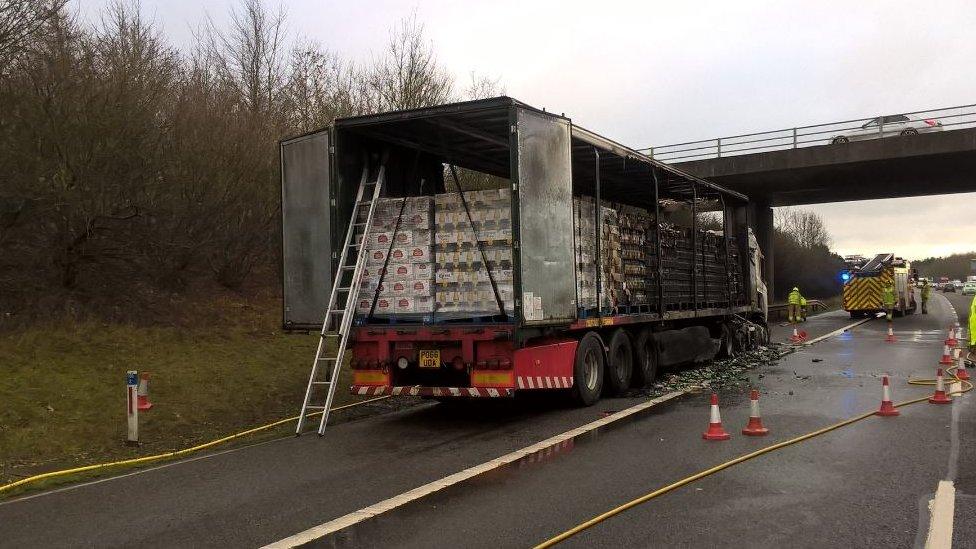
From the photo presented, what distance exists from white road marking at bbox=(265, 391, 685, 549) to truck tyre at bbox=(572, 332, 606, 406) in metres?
0.84

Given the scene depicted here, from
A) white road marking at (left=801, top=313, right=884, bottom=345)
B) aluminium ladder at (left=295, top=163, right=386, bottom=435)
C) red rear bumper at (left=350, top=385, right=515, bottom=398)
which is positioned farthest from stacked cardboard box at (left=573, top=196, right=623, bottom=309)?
white road marking at (left=801, top=313, right=884, bottom=345)

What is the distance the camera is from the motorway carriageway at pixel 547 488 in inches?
195

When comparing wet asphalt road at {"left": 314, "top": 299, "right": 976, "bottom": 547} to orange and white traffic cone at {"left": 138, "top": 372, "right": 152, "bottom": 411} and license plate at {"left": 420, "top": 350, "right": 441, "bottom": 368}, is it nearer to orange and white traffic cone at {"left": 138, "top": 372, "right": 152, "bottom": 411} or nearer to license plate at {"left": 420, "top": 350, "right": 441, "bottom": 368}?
license plate at {"left": 420, "top": 350, "right": 441, "bottom": 368}

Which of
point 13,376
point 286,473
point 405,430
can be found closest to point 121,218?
point 13,376

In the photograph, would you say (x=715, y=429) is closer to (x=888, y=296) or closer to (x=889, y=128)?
(x=889, y=128)

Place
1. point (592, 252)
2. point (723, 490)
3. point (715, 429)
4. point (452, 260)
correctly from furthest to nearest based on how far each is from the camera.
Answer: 1. point (592, 252)
2. point (452, 260)
3. point (715, 429)
4. point (723, 490)

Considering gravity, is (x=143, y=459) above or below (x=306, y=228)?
below

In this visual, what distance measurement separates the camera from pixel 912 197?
40.8 m

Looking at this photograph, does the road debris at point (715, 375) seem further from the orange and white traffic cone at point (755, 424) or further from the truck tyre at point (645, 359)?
the orange and white traffic cone at point (755, 424)

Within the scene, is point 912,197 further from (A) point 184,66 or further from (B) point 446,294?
(B) point 446,294

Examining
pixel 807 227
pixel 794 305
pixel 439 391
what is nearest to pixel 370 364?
pixel 439 391

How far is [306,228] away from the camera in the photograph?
986 centimetres

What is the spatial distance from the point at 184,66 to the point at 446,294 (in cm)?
1466

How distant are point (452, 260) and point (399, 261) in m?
0.69
